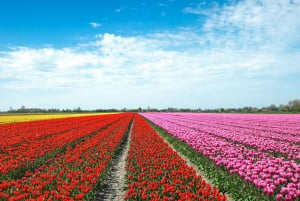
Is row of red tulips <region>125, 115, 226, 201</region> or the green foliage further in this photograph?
the green foliage

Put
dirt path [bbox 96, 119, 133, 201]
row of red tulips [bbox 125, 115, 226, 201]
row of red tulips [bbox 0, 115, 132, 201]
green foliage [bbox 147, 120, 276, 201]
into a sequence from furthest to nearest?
dirt path [bbox 96, 119, 133, 201] → green foliage [bbox 147, 120, 276, 201] → row of red tulips [bbox 0, 115, 132, 201] → row of red tulips [bbox 125, 115, 226, 201]

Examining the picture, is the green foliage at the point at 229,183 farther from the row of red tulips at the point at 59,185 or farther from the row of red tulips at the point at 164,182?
the row of red tulips at the point at 59,185

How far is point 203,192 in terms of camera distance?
5.78 metres

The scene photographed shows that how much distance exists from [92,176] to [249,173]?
4.30m

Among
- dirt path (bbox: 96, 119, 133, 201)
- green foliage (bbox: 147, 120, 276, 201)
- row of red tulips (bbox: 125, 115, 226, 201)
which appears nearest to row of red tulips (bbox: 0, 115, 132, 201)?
dirt path (bbox: 96, 119, 133, 201)

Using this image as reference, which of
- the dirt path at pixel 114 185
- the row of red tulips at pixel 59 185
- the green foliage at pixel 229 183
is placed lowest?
the dirt path at pixel 114 185

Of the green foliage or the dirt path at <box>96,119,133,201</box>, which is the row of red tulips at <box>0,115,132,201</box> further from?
the green foliage

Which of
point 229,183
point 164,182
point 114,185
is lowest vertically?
point 114,185

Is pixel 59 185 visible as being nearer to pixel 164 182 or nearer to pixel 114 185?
pixel 114 185

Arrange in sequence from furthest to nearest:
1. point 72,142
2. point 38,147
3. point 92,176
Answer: point 72,142 → point 38,147 → point 92,176

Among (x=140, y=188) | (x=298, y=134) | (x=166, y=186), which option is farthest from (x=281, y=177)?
(x=298, y=134)

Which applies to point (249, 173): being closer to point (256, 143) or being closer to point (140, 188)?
point (140, 188)

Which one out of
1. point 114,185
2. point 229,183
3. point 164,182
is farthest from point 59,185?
point 229,183

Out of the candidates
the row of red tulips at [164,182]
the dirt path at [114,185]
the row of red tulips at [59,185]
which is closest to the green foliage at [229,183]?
the row of red tulips at [164,182]
